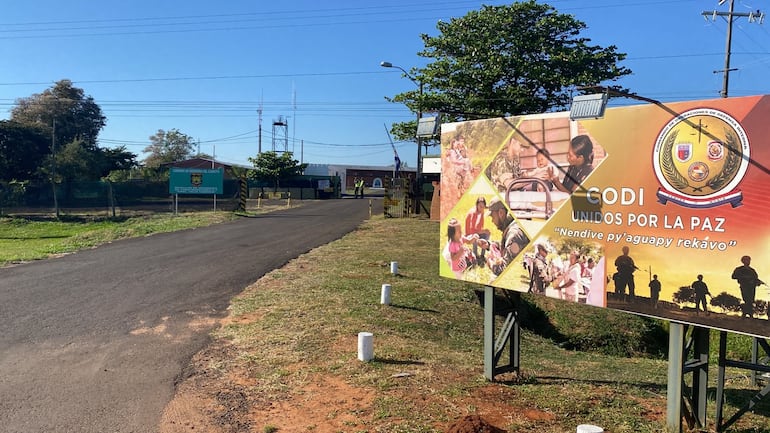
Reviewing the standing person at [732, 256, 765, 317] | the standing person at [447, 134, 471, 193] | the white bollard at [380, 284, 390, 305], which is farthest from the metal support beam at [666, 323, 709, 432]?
the white bollard at [380, 284, 390, 305]

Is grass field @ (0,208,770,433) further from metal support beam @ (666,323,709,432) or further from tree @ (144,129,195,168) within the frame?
tree @ (144,129,195,168)

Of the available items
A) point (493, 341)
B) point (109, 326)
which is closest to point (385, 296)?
point (493, 341)

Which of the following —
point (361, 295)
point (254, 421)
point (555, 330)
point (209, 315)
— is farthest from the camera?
point (555, 330)

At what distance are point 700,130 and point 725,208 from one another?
0.56 m

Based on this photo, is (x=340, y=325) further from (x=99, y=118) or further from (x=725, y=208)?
(x=99, y=118)

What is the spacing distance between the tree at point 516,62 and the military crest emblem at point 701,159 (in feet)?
54.6

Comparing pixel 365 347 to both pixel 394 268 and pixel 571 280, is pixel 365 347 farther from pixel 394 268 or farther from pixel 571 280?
pixel 394 268

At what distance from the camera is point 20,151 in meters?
48.0

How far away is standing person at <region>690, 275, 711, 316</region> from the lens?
371 centimetres

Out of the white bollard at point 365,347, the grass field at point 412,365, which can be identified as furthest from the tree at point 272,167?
the white bollard at point 365,347

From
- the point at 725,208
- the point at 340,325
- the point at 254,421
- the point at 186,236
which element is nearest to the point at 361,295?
the point at 340,325

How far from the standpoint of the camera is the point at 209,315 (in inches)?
329

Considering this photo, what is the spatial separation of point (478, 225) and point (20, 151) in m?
54.9

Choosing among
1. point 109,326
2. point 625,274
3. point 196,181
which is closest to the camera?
point 625,274
